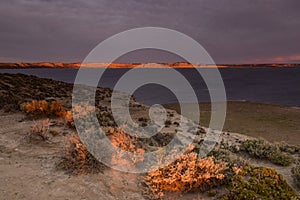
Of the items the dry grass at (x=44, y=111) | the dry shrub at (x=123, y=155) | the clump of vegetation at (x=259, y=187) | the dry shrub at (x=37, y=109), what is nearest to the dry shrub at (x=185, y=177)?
the clump of vegetation at (x=259, y=187)

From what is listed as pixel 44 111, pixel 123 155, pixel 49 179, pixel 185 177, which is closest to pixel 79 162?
pixel 49 179

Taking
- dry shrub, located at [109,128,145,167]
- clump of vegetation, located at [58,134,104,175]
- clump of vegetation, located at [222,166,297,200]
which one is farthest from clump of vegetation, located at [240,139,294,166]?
clump of vegetation, located at [58,134,104,175]

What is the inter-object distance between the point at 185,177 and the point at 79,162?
2943 mm

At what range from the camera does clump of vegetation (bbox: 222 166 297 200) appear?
221 inches

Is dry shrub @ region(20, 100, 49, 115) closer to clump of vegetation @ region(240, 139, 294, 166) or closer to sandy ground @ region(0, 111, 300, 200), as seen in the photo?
sandy ground @ region(0, 111, 300, 200)

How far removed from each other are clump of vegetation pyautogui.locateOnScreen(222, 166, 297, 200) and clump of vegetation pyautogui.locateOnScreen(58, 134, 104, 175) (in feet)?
11.6

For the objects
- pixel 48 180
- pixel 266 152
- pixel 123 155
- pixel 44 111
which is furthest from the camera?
pixel 44 111

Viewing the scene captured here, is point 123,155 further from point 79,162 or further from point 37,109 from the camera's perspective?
point 37,109

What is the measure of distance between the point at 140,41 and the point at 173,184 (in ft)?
19.4

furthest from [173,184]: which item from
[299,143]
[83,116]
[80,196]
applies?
[299,143]

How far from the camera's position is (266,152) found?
32.9ft

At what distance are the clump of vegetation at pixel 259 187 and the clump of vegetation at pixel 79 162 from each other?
3529 mm

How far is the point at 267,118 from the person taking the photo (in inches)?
1090

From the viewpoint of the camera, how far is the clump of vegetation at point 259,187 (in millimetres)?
5602
